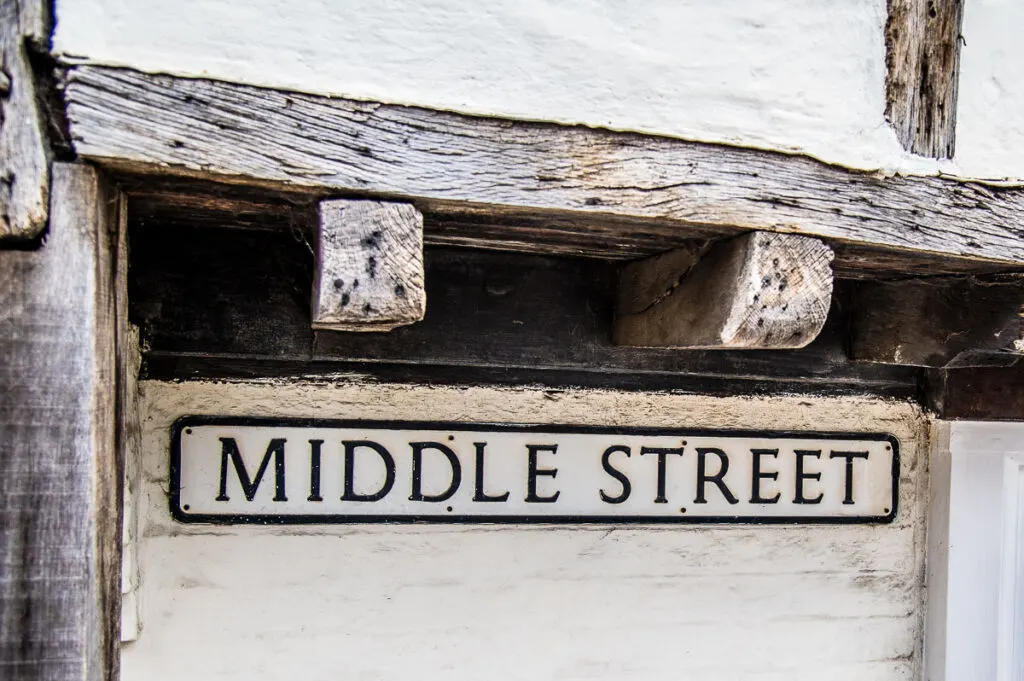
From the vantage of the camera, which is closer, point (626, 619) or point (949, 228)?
point (949, 228)

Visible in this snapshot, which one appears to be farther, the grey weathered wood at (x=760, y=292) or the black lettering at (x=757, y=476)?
the black lettering at (x=757, y=476)

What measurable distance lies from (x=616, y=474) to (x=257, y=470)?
3.31ft

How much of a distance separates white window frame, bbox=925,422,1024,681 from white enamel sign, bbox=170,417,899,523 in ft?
0.65

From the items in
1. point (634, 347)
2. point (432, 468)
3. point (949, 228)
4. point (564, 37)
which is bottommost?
point (432, 468)

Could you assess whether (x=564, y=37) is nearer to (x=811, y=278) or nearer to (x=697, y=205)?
(x=697, y=205)

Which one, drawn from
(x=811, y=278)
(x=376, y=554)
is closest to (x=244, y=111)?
(x=811, y=278)

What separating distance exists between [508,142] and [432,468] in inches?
41.5

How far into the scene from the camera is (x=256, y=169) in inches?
53.4

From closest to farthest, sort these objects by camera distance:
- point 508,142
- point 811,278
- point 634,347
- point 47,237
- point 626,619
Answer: point 47,237, point 508,142, point 811,278, point 634,347, point 626,619

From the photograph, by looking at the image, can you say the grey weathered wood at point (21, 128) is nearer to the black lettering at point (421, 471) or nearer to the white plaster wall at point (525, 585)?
the white plaster wall at point (525, 585)

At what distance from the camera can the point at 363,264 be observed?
1.40m

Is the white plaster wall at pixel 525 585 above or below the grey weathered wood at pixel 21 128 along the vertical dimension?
below

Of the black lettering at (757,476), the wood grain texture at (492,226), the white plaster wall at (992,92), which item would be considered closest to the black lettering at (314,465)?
the wood grain texture at (492,226)

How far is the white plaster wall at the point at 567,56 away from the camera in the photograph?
53.2 inches
